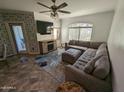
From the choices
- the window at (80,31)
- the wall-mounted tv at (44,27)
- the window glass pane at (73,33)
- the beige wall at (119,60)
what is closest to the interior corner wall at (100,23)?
the window at (80,31)

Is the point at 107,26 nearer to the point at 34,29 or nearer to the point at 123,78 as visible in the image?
the point at 123,78

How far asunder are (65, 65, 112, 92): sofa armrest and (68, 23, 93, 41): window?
398 centimetres

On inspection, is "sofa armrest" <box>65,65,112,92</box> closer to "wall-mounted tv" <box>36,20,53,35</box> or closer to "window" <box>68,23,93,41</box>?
"wall-mounted tv" <box>36,20,53,35</box>

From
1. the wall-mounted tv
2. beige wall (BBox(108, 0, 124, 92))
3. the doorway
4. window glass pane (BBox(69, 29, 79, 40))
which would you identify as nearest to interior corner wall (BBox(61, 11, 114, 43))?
window glass pane (BBox(69, 29, 79, 40))

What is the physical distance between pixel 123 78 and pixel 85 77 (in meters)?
0.70

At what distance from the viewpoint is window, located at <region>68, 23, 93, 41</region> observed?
5.01m

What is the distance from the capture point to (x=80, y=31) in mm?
5469

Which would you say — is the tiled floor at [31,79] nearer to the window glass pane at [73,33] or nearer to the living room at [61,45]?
the living room at [61,45]

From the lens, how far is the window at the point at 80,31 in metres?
5.01

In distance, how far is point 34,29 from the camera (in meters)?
4.35

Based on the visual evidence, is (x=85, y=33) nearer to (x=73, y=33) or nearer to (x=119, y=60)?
(x=73, y=33)

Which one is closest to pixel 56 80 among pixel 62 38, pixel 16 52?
pixel 16 52

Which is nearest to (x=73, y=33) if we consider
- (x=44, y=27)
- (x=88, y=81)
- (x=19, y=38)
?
(x=44, y=27)

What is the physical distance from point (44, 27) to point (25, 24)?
1.21m
